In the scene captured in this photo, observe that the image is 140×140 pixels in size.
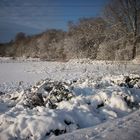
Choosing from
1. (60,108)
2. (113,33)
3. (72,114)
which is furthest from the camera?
(113,33)

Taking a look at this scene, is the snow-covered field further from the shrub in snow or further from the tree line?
the tree line

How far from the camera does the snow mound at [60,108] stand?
5824mm

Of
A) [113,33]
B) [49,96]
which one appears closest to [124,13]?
[113,33]

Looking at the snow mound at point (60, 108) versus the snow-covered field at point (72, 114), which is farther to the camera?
the snow mound at point (60, 108)

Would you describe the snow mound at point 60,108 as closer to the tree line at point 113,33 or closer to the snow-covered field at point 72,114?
the snow-covered field at point 72,114

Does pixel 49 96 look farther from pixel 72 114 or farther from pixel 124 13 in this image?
pixel 124 13

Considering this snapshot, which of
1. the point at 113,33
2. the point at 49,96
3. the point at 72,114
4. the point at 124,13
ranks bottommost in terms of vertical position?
the point at 72,114

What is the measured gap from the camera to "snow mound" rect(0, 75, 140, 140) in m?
5.82

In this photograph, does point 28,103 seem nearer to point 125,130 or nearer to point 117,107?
point 117,107

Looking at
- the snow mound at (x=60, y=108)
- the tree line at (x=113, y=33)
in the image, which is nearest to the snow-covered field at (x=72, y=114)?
the snow mound at (x=60, y=108)

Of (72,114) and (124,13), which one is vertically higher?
(124,13)

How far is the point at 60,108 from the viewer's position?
24.3ft

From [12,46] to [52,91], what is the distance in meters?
77.6

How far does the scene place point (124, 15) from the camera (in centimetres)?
3388
